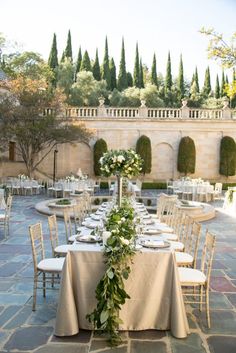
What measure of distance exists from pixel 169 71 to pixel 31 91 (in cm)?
2514

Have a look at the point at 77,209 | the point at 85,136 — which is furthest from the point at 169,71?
the point at 77,209

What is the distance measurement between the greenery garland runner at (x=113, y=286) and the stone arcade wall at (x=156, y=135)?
23009mm

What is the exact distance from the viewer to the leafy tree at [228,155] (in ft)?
88.5

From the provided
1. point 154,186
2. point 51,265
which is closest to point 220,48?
point 51,265

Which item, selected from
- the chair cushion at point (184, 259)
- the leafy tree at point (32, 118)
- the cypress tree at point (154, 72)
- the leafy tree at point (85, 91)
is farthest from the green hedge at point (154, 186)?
the cypress tree at point (154, 72)

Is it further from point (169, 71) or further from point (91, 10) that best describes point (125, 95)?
point (91, 10)

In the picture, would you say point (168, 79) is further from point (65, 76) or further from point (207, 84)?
point (65, 76)

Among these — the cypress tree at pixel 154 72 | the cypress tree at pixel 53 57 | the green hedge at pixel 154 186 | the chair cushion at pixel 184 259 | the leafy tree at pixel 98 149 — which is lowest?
the green hedge at pixel 154 186

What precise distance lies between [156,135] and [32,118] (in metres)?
9.67

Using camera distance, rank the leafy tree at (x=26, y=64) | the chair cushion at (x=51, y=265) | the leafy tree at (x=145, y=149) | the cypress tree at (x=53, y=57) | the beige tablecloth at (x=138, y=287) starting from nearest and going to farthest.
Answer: the beige tablecloth at (x=138, y=287) → the chair cushion at (x=51, y=265) → the leafy tree at (x=145, y=149) → the leafy tree at (x=26, y=64) → the cypress tree at (x=53, y=57)

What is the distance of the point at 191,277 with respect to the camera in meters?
4.59

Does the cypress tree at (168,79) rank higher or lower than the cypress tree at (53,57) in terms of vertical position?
lower

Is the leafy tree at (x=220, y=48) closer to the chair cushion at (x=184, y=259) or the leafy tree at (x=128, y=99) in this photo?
the chair cushion at (x=184, y=259)

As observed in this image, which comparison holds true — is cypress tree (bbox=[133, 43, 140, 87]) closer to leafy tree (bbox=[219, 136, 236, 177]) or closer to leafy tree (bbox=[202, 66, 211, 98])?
leafy tree (bbox=[202, 66, 211, 98])
